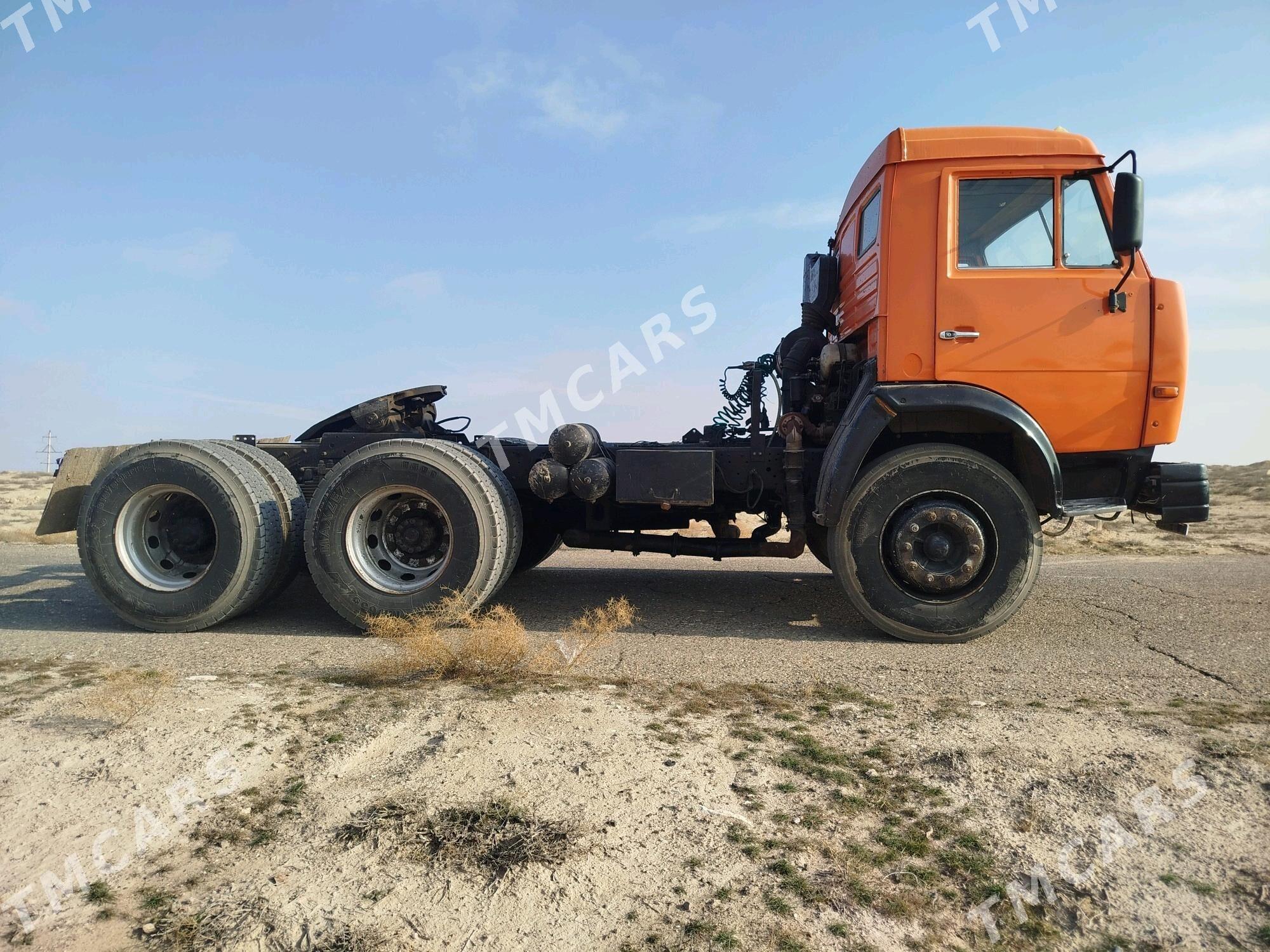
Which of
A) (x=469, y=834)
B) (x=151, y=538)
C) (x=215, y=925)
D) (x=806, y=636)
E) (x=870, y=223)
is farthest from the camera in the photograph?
(x=151, y=538)

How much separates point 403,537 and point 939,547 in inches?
143

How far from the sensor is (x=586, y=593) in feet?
21.2

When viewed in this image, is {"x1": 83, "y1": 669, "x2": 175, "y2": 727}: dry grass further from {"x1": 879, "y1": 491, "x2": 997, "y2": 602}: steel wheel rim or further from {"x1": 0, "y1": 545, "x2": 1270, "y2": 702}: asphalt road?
{"x1": 879, "y1": 491, "x2": 997, "y2": 602}: steel wheel rim

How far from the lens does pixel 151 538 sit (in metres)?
5.50

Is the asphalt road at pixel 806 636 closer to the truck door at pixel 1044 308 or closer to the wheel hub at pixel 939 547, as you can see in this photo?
the wheel hub at pixel 939 547

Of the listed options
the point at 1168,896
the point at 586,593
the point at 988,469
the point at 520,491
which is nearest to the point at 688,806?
the point at 1168,896

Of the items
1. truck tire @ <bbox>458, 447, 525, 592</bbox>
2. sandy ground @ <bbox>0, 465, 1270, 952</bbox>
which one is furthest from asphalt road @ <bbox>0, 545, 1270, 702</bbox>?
truck tire @ <bbox>458, 447, 525, 592</bbox>

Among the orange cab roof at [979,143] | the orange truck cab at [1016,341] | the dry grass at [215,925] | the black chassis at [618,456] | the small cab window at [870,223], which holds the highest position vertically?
the orange cab roof at [979,143]

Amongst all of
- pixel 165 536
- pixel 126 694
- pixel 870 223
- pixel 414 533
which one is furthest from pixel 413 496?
pixel 870 223

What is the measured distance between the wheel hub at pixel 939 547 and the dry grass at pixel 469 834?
3.09m

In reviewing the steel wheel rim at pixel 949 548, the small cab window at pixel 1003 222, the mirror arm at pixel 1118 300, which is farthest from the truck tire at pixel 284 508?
the mirror arm at pixel 1118 300

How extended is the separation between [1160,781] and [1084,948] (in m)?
1.00

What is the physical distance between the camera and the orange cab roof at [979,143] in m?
4.64

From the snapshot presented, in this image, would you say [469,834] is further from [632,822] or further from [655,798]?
[655,798]
